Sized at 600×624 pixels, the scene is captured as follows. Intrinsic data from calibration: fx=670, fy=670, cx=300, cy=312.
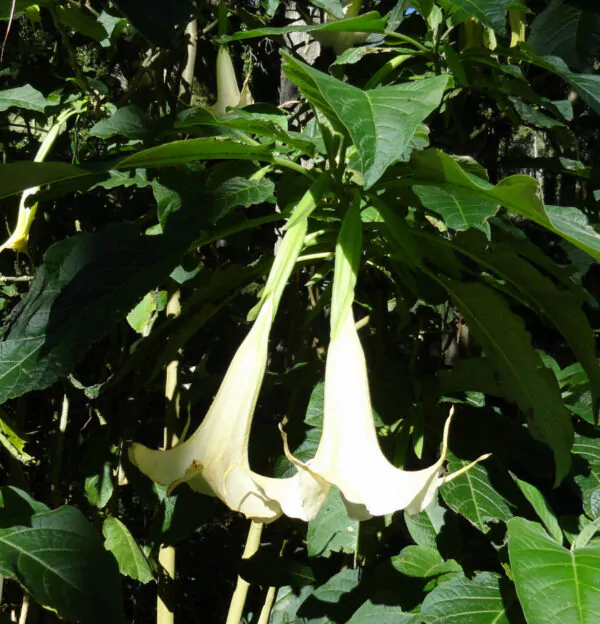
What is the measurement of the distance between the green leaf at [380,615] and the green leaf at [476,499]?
14 centimetres

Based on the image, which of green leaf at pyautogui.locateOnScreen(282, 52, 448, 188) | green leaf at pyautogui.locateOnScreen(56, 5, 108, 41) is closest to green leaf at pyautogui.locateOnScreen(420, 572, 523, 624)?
green leaf at pyautogui.locateOnScreen(282, 52, 448, 188)

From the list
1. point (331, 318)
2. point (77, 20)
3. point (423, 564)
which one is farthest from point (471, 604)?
point (77, 20)

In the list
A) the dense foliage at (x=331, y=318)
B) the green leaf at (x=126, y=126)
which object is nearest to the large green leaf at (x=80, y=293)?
the dense foliage at (x=331, y=318)

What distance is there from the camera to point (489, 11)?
2.61ft

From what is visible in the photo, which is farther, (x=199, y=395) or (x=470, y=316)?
(x=199, y=395)

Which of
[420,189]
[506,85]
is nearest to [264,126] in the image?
[420,189]

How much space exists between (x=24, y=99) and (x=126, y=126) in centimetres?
46

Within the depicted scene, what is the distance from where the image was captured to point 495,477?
95 centimetres

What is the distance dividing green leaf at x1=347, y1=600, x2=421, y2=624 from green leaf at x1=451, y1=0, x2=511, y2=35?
0.72 metres

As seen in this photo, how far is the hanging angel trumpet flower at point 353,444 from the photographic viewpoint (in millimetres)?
555

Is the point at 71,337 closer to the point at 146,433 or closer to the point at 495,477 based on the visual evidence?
the point at 495,477

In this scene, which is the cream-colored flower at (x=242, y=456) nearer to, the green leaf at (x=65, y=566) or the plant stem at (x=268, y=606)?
the green leaf at (x=65, y=566)

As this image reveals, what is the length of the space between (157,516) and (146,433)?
38cm

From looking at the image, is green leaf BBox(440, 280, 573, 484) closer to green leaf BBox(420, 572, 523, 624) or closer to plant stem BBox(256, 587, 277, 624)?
green leaf BBox(420, 572, 523, 624)
